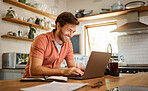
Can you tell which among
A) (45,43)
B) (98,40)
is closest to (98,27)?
(98,40)

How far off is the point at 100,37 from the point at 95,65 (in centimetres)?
380

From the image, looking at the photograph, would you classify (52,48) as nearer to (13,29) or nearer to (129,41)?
(13,29)

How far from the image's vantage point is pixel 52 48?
1.92 metres

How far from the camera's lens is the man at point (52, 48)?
163 cm

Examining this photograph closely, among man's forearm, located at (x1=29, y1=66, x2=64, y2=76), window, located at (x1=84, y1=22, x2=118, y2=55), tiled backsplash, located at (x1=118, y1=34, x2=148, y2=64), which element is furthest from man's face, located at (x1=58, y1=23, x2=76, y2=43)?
window, located at (x1=84, y1=22, x2=118, y2=55)

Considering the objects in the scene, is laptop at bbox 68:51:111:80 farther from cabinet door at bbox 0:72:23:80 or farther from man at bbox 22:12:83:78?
cabinet door at bbox 0:72:23:80

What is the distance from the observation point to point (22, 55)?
11.0ft

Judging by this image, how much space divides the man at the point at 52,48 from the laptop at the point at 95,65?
0.83ft

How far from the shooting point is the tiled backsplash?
424 cm

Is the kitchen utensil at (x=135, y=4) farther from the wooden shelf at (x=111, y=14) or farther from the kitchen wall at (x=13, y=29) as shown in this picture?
the kitchen wall at (x=13, y=29)

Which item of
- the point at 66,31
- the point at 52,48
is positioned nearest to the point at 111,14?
the point at 66,31

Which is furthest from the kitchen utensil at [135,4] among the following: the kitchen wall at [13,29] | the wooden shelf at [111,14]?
the kitchen wall at [13,29]

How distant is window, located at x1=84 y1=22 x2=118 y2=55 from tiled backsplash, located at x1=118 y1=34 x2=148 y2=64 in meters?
0.26

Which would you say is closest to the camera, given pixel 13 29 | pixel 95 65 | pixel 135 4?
pixel 95 65
